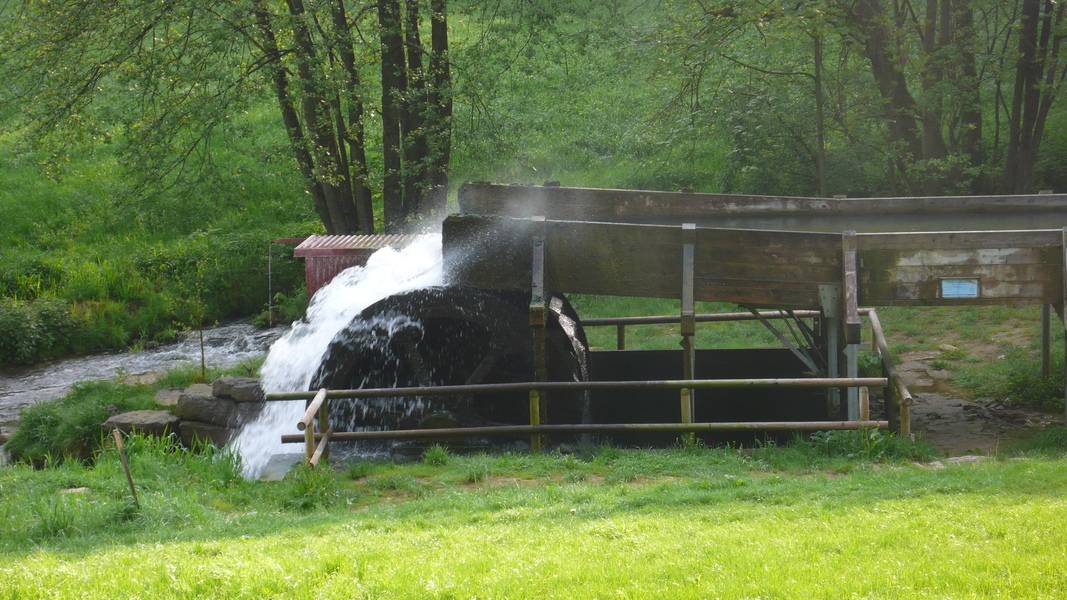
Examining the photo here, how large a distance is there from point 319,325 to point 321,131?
6276mm

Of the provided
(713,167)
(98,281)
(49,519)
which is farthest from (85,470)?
(713,167)

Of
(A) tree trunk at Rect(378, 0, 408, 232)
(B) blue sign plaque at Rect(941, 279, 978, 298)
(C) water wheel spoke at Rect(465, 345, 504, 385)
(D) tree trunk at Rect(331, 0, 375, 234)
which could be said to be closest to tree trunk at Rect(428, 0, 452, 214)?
(A) tree trunk at Rect(378, 0, 408, 232)

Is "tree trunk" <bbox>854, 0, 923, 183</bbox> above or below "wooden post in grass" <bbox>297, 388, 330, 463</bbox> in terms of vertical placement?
above

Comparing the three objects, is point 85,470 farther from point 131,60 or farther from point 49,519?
point 131,60

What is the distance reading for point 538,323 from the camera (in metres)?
11.1

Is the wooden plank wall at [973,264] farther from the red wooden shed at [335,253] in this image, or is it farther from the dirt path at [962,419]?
the red wooden shed at [335,253]

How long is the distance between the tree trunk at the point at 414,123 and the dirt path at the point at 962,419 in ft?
26.7

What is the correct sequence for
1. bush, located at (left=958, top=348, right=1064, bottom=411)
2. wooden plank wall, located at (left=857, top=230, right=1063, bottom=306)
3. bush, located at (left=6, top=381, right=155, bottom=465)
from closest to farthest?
wooden plank wall, located at (left=857, top=230, right=1063, bottom=306), bush, located at (left=6, top=381, right=155, bottom=465), bush, located at (left=958, top=348, right=1064, bottom=411)

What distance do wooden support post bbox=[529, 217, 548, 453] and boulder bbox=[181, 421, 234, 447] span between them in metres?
3.62

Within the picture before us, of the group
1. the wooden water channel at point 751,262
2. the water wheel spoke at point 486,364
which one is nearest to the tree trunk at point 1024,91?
the wooden water channel at point 751,262

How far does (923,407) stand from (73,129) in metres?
13.5

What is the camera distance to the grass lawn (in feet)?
18.1

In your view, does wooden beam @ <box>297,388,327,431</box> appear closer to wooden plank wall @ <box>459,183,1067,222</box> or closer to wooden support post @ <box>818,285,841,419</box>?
wooden plank wall @ <box>459,183,1067,222</box>

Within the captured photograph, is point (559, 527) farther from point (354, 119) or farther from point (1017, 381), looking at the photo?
point (354, 119)
